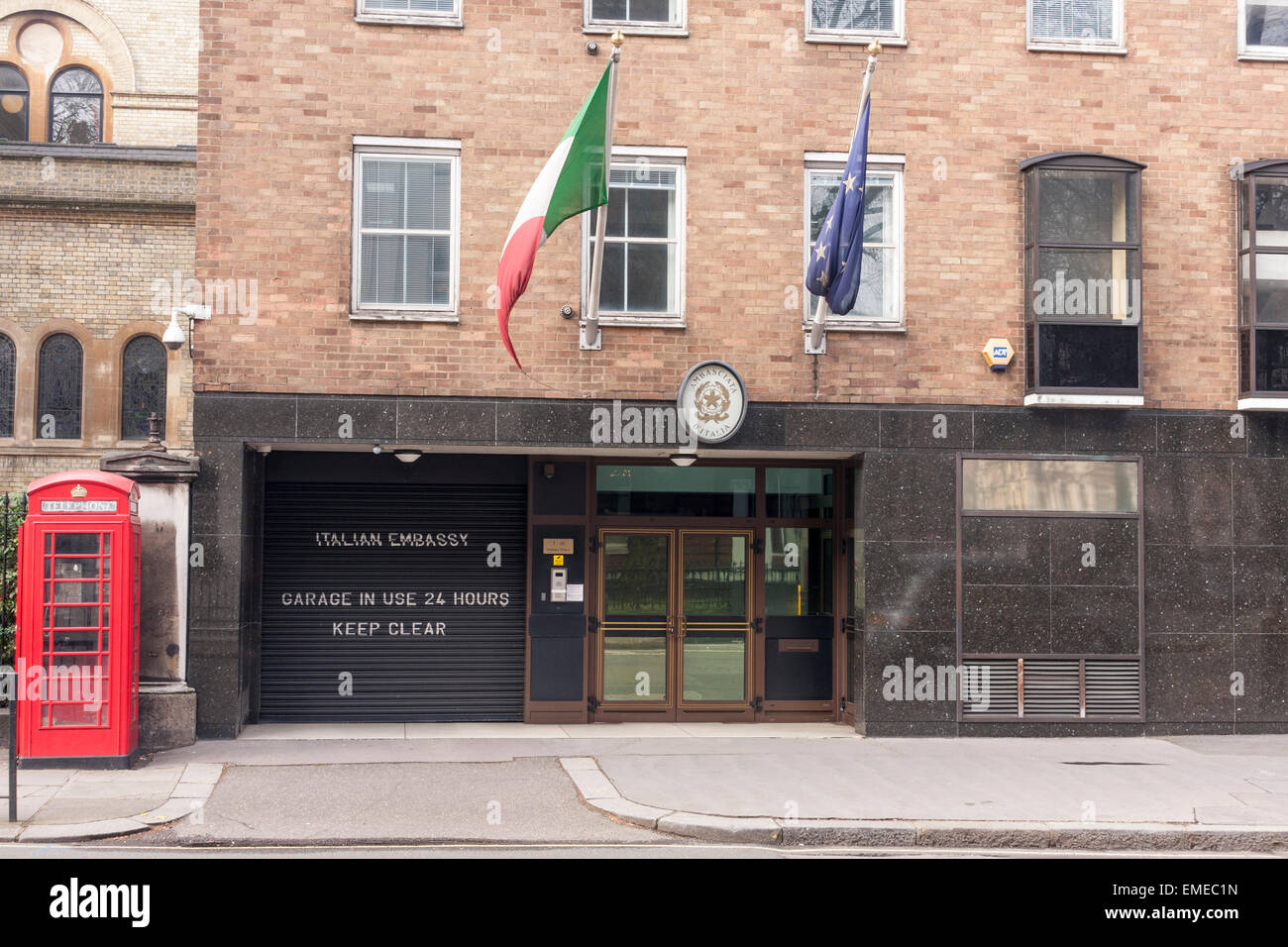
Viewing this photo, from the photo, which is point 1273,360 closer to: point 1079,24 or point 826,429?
point 1079,24

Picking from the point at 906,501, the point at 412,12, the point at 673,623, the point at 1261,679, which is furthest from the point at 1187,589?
the point at 412,12

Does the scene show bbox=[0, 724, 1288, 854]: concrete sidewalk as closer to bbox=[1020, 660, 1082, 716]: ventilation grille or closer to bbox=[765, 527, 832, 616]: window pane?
bbox=[1020, 660, 1082, 716]: ventilation grille

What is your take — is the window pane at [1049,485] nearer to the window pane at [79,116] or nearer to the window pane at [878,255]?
the window pane at [878,255]

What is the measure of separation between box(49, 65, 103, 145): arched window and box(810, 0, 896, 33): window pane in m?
23.3

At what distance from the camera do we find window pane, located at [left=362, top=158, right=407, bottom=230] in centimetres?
1378

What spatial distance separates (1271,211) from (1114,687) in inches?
219

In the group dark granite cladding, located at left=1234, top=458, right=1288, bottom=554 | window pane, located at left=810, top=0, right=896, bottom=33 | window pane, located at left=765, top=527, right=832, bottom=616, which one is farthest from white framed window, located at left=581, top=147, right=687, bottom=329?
dark granite cladding, located at left=1234, top=458, right=1288, bottom=554

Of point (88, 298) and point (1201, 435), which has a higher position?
point (88, 298)

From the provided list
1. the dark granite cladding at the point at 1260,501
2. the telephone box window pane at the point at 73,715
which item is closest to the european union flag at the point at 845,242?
the dark granite cladding at the point at 1260,501

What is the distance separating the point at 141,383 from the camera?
2503 centimetres

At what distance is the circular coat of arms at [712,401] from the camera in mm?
13789

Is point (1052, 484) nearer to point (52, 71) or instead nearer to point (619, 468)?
point (619, 468)

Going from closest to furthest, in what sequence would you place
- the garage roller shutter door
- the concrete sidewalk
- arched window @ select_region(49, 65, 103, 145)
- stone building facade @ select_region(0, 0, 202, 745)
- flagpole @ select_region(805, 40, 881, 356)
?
1. the concrete sidewalk
2. flagpole @ select_region(805, 40, 881, 356)
3. the garage roller shutter door
4. stone building facade @ select_region(0, 0, 202, 745)
5. arched window @ select_region(49, 65, 103, 145)

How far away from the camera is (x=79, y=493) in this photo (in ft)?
37.6
